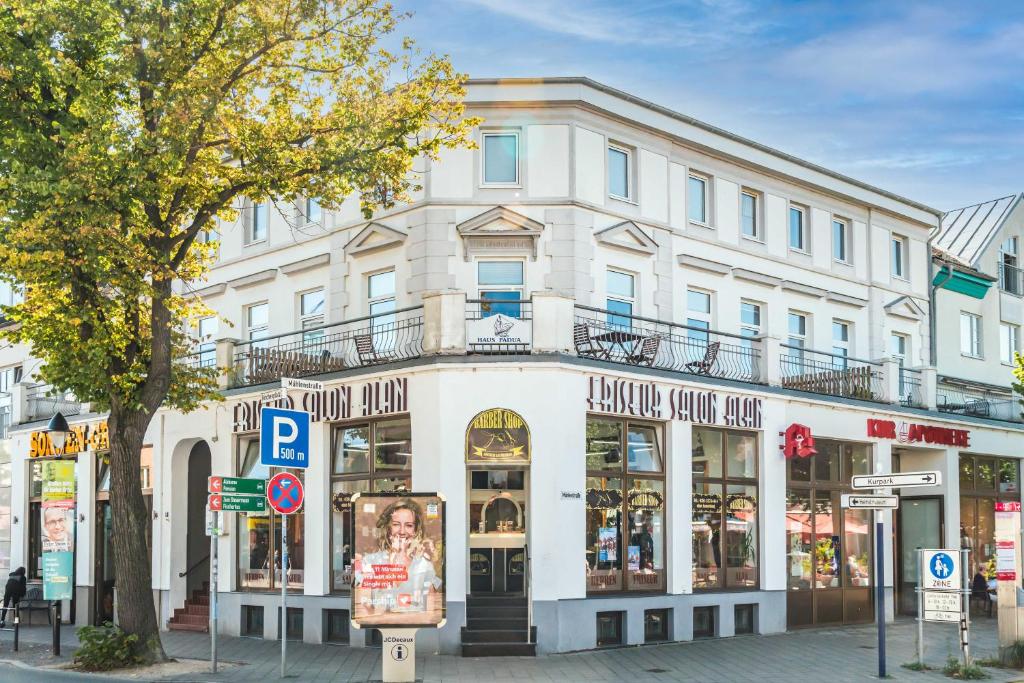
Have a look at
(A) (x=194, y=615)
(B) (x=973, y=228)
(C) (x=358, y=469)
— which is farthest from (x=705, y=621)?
(B) (x=973, y=228)

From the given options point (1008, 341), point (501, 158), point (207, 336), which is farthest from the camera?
point (1008, 341)

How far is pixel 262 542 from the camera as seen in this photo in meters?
25.2

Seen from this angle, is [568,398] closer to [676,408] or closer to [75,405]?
[676,408]

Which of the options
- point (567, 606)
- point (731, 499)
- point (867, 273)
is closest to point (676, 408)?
point (731, 499)

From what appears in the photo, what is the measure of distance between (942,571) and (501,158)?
1101 centimetres

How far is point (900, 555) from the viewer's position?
3098cm

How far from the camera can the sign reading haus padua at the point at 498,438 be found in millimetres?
21219

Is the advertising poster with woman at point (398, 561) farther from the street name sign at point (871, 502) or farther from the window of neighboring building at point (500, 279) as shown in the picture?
the window of neighboring building at point (500, 279)

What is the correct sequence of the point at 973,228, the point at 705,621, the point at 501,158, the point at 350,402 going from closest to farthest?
the point at 350,402
the point at 705,621
the point at 501,158
the point at 973,228

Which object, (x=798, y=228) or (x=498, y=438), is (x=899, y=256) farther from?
(x=498, y=438)

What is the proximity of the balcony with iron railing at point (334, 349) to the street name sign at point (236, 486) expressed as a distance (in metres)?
3.87

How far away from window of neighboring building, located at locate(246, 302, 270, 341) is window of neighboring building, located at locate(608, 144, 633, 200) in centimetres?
849

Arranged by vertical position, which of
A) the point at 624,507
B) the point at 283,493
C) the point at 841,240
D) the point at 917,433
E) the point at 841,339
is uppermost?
the point at 841,240

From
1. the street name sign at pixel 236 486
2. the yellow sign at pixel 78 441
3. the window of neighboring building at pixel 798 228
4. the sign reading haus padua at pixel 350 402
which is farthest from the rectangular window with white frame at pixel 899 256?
the yellow sign at pixel 78 441
